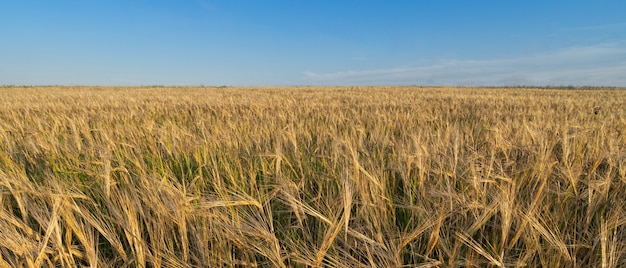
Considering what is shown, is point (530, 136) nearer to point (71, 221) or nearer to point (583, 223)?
point (583, 223)

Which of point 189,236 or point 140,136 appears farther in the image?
point 140,136

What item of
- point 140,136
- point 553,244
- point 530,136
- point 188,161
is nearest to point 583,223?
point 553,244

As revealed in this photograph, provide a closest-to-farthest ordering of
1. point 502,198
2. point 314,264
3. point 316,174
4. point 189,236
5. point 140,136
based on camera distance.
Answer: point 314,264 < point 502,198 < point 189,236 < point 316,174 < point 140,136

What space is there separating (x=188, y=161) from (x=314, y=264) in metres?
1.05

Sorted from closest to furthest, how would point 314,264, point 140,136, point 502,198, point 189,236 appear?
1. point 314,264
2. point 502,198
3. point 189,236
4. point 140,136

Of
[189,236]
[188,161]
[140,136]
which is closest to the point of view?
[189,236]

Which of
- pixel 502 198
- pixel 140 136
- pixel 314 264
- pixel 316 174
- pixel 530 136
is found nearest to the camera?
pixel 314 264

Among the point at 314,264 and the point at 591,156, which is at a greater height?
the point at 591,156

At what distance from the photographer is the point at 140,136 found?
224cm

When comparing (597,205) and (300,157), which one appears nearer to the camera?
(597,205)

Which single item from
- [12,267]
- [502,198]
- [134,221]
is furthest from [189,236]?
[502,198]

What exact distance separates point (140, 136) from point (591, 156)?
2710 mm

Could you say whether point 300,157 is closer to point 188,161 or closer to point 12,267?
point 188,161

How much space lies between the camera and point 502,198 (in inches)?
33.2
